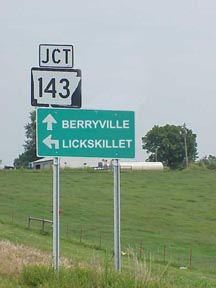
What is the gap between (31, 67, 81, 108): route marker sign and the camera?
10.8 m

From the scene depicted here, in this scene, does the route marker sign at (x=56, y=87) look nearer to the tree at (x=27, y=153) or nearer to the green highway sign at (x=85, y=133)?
the green highway sign at (x=85, y=133)

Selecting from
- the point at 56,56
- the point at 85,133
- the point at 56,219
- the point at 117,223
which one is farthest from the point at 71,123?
the point at 117,223

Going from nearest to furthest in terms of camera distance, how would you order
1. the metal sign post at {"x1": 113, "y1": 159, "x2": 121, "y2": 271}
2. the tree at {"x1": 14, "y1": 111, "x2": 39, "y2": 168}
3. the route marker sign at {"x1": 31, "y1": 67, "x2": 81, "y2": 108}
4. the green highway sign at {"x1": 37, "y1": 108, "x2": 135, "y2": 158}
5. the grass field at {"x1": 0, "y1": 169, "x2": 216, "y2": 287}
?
1. the metal sign post at {"x1": 113, "y1": 159, "x2": 121, "y2": 271}
2. the route marker sign at {"x1": 31, "y1": 67, "x2": 81, "y2": 108}
3. the green highway sign at {"x1": 37, "y1": 108, "x2": 135, "y2": 158}
4. the grass field at {"x1": 0, "y1": 169, "x2": 216, "y2": 287}
5. the tree at {"x1": 14, "y1": 111, "x2": 39, "y2": 168}

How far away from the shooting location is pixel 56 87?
35.5ft

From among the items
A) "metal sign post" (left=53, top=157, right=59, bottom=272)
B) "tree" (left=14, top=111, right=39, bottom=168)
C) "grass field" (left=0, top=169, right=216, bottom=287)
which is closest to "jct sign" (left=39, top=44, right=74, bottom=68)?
"metal sign post" (left=53, top=157, right=59, bottom=272)

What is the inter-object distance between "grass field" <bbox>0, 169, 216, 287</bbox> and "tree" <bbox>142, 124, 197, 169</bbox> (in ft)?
176

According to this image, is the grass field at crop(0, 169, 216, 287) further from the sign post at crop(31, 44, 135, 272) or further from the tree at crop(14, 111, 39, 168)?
the tree at crop(14, 111, 39, 168)

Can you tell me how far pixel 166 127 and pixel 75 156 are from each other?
140m

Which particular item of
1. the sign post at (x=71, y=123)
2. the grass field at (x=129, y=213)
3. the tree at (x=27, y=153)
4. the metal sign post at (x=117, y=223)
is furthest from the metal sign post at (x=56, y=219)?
the tree at (x=27, y=153)

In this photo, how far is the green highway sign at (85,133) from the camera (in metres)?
10.9

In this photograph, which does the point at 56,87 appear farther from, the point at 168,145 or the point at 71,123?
the point at 168,145

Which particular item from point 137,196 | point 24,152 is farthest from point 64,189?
point 24,152

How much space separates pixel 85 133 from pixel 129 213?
1818 inches

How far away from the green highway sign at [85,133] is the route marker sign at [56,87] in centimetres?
12
